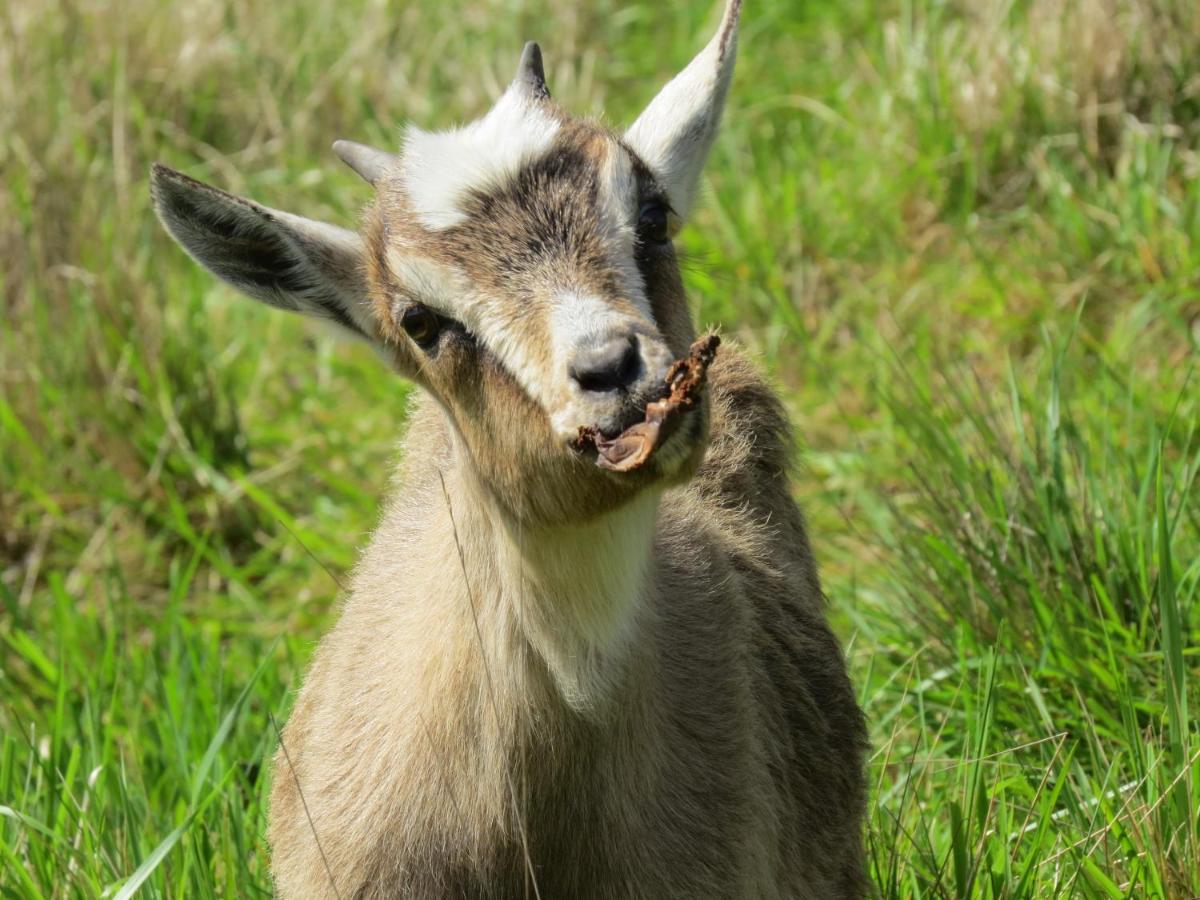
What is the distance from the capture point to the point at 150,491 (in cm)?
670

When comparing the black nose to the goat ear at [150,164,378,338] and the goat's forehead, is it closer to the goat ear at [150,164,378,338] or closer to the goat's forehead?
the goat's forehead

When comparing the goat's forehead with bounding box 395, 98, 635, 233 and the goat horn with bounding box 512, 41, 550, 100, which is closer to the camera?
the goat's forehead with bounding box 395, 98, 635, 233

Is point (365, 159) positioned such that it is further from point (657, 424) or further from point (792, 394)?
Answer: point (792, 394)

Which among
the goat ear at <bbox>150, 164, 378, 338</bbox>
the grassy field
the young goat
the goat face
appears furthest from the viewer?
the grassy field

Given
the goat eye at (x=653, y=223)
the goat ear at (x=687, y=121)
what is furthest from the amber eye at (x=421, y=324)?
the goat ear at (x=687, y=121)

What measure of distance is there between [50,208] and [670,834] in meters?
4.87

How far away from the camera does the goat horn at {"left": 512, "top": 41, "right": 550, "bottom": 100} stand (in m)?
3.86

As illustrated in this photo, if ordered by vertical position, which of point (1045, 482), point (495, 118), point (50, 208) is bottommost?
point (1045, 482)

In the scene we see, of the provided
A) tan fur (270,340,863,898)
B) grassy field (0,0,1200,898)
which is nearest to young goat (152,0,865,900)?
tan fur (270,340,863,898)

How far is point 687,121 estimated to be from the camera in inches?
157

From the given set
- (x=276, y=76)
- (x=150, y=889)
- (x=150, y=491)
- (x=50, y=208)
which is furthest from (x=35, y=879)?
(x=276, y=76)

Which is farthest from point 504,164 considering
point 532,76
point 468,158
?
point 532,76

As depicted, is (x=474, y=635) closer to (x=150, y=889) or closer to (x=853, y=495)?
(x=150, y=889)

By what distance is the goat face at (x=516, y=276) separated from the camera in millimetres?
3094
